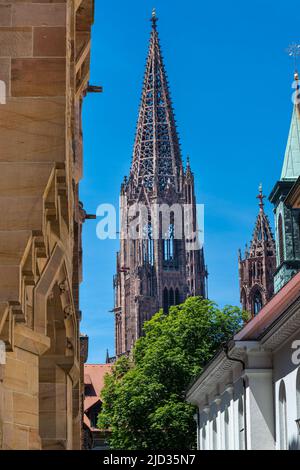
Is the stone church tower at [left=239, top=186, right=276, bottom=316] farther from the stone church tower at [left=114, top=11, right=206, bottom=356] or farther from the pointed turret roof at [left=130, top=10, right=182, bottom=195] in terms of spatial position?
the pointed turret roof at [left=130, top=10, right=182, bottom=195]

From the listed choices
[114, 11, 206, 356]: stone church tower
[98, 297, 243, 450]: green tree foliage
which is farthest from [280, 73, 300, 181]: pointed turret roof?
[114, 11, 206, 356]: stone church tower

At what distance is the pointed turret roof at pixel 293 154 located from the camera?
7250cm

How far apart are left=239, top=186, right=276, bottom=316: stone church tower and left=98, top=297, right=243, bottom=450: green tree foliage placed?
76025 mm

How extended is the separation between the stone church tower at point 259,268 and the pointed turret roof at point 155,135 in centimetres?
2922

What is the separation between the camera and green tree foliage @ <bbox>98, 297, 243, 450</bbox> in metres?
59.7

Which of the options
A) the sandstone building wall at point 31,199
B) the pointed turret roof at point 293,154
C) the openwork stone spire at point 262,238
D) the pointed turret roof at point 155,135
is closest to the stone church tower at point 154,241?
the pointed turret roof at point 155,135

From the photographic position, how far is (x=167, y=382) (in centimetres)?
6381

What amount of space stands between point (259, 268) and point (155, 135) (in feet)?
138

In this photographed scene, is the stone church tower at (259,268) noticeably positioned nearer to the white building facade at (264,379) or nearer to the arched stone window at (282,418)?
the white building facade at (264,379)

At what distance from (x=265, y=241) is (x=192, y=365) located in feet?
301

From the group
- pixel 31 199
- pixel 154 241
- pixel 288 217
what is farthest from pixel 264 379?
pixel 154 241

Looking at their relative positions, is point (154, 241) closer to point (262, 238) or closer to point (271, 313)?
point (262, 238)
